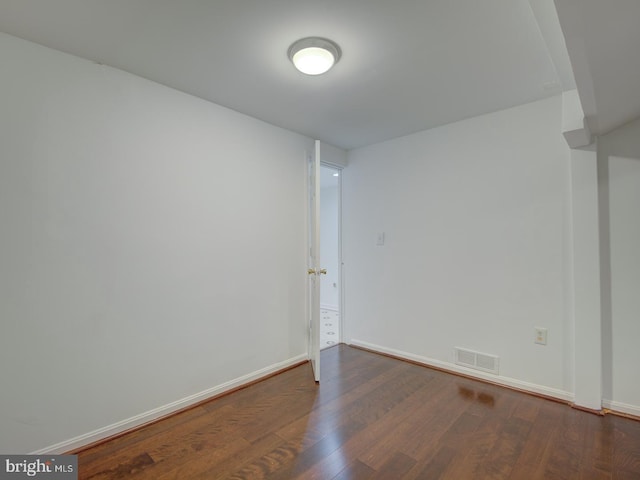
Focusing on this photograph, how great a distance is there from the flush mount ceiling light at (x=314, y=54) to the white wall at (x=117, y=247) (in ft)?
3.30

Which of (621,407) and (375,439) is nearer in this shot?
(375,439)

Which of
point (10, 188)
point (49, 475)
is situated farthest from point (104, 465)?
point (10, 188)

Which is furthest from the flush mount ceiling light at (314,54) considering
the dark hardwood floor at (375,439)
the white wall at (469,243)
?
the dark hardwood floor at (375,439)

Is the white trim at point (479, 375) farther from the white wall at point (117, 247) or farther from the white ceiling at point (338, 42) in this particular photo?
the white ceiling at point (338, 42)

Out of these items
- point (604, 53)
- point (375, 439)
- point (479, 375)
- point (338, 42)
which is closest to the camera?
point (604, 53)

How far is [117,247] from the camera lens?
1.95m

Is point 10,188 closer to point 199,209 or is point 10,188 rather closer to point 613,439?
point 199,209

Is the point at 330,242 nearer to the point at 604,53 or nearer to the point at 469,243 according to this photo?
the point at 469,243

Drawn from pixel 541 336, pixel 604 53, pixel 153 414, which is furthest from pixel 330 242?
pixel 604 53

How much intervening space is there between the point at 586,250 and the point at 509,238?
0.50m

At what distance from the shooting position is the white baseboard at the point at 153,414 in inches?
68.6

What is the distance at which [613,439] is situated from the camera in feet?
5.99

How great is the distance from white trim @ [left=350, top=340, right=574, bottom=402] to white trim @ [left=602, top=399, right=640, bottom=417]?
193 mm

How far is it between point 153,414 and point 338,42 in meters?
2.62
